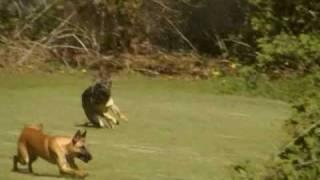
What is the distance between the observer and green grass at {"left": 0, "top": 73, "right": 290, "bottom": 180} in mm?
7430

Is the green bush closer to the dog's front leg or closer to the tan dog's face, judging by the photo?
the tan dog's face

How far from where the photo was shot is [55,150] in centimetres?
650

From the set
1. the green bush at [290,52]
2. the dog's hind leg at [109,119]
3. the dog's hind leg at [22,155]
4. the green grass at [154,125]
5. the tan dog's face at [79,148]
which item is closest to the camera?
the green bush at [290,52]

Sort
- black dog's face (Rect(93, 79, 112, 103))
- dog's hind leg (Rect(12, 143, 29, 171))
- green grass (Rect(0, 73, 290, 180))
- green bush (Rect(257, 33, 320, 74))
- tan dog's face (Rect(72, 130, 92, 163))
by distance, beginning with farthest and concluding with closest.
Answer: black dog's face (Rect(93, 79, 112, 103)) < green grass (Rect(0, 73, 290, 180)) < dog's hind leg (Rect(12, 143, 29, 171)) < tan dog's face (Rect(72, 130, 92, 163)) < green bush (Rect(257, 33, 320, 74))

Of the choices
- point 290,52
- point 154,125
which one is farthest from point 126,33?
point 290,52

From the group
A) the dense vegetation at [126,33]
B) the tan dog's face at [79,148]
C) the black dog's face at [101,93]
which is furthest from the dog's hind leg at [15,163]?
the dense vegetation at [126,33]

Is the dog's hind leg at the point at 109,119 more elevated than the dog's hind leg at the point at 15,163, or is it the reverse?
the dog's hind leg at the point at 15,163

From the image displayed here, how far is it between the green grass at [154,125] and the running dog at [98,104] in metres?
0.11

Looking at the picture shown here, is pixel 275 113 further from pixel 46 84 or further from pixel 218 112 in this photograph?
pixel 46 84

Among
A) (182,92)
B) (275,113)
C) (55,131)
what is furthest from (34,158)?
(182,92)

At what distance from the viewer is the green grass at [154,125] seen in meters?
7.43

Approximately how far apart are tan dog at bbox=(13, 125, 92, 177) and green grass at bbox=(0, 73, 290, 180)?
15cm

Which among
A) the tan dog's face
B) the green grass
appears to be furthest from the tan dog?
the green grass

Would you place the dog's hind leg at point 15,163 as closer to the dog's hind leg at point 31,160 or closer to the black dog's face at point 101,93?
the dog's hind leg at point 31,160
